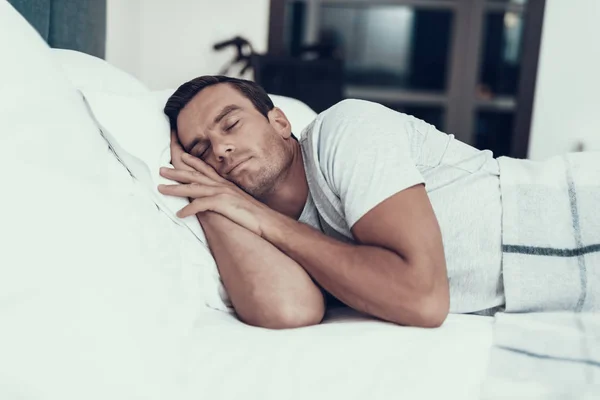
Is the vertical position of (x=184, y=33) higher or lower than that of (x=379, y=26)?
lower

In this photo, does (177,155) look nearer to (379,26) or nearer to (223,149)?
(223,149)

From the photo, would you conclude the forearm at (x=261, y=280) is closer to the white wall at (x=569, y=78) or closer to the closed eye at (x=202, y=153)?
the closed eye at (x=202, y=153)

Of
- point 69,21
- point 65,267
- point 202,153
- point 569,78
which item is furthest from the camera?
point 569,78

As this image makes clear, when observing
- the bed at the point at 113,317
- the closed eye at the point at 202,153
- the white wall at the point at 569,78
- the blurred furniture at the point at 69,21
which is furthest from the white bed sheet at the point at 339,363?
the white wall at the point at 569,78

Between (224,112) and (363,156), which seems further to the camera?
(224,112)

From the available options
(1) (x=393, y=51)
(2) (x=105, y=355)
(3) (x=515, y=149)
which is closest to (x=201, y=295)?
(2) (x=105, y=355)

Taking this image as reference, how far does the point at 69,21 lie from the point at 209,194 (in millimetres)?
732

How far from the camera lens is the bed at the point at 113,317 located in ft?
2.27

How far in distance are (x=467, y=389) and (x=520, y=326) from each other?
0.27 metres

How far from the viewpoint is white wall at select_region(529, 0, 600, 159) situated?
103 inches

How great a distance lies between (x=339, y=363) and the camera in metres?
0.83

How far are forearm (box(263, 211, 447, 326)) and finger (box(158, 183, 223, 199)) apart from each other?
0.17 m

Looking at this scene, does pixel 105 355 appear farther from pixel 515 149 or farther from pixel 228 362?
pixel 515 149

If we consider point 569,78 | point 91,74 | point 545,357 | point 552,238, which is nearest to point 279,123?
point 91,74
